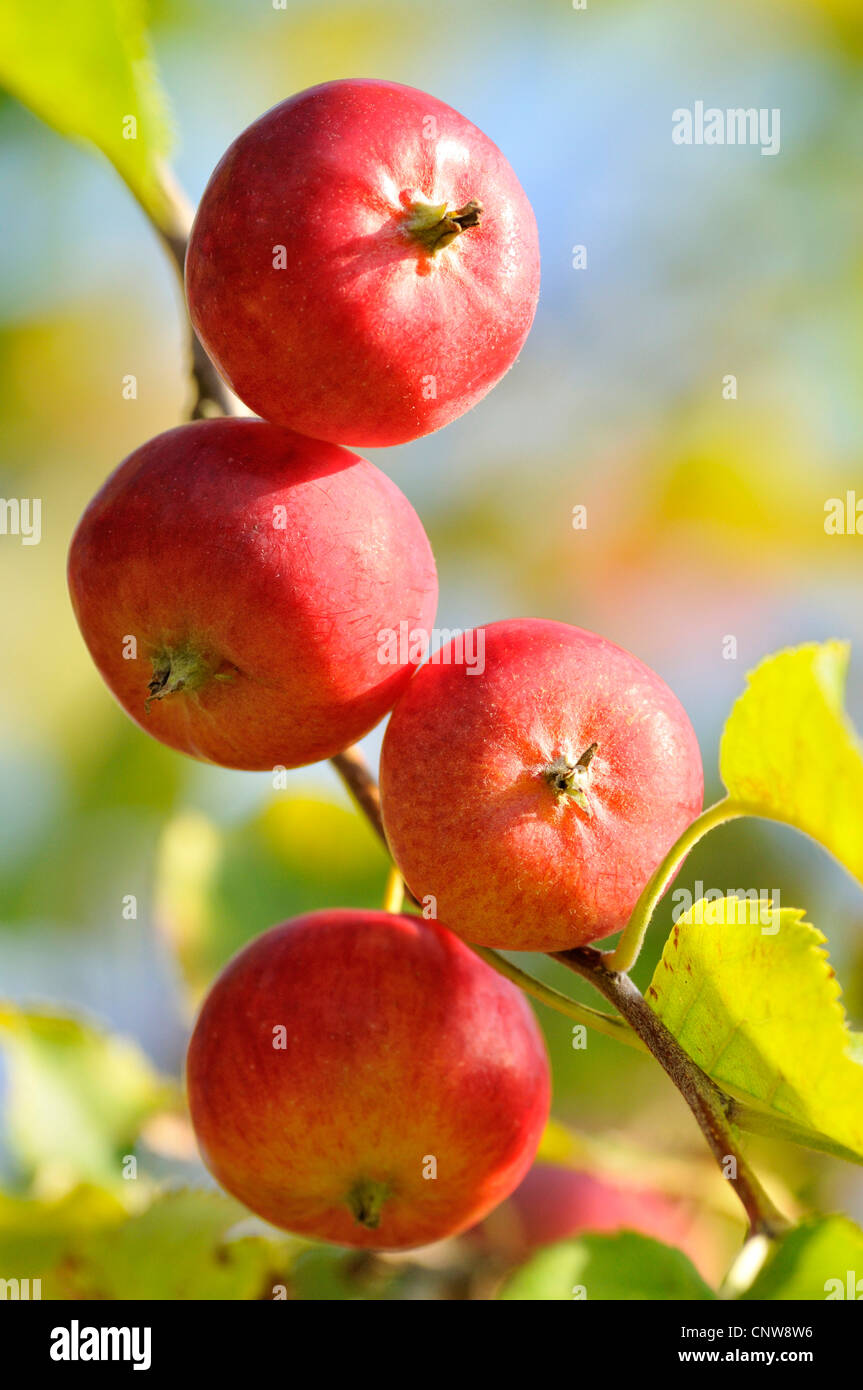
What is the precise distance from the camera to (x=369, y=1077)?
3.26 ft

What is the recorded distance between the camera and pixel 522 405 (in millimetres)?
2066

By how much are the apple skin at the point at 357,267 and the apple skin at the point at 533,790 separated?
19 centimetres

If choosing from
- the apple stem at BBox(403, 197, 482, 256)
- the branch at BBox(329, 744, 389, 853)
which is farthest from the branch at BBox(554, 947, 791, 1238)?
the apple stem at BBox(403, 197, 482, 256)

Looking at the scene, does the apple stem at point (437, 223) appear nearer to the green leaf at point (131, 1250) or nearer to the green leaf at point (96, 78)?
the green leaf at point (96, 78)

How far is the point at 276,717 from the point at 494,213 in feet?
1.27

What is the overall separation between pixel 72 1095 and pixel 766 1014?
40.5 inches

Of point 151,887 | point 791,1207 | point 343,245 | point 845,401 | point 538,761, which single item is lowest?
point 791,1207

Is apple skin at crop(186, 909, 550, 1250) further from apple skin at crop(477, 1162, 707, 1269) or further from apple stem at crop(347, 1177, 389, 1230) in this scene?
apple skin at crop(477, 1162, 707, 1269)

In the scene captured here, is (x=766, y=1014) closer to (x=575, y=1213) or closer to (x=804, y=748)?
(x=804, y=748)

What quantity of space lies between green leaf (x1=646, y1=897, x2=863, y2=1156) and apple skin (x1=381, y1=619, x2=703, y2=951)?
7cm

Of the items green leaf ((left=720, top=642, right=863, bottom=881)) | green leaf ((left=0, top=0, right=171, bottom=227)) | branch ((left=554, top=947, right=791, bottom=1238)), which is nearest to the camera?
green leaf ((left=720, top=642, right=863, bottom=881))

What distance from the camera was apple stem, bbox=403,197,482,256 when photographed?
0.81 metres
